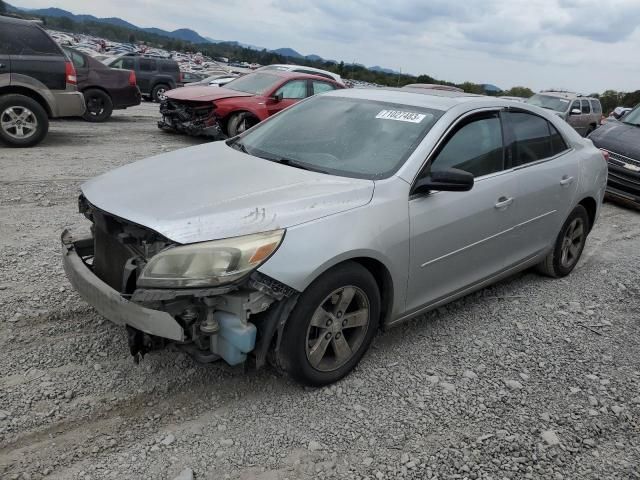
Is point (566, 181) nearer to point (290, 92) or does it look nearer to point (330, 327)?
point (330, 327)

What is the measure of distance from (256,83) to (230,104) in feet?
3.94

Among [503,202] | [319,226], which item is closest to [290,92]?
[503,202]

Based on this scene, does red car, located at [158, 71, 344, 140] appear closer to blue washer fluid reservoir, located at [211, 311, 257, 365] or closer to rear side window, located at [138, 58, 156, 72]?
blue washer fluid reservoir, located at [211, 311, 257, 365]

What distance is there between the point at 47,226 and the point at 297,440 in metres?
3.79

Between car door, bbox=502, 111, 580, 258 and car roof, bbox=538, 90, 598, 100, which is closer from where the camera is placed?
car door, bbox=502, 111, 580, 258

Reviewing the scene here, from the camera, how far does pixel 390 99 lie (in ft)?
13.3

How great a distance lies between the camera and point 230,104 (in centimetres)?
1047

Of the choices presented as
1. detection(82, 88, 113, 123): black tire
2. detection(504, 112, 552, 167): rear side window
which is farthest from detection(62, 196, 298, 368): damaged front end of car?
detection(82, 88, 113, 123): black tire

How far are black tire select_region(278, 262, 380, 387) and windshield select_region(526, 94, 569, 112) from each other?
56.3 feet

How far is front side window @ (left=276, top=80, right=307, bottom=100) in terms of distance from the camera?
11164 mm

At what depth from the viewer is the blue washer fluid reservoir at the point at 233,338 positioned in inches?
107

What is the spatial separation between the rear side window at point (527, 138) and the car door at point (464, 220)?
0.18m

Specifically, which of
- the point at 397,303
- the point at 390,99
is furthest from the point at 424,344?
the point at 390,99

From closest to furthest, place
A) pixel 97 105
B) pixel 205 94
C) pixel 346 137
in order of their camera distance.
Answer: pixel 346 137, pixel 205 94, pixel 97 105
